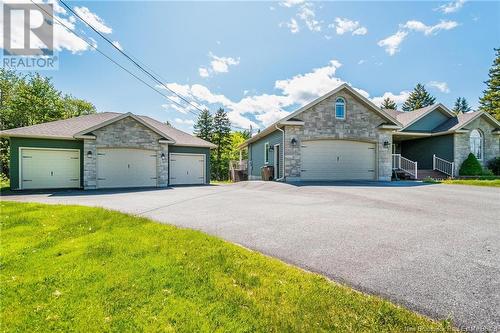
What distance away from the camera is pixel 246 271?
3127 mm

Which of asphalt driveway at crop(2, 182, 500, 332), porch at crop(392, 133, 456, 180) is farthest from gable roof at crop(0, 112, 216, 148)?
porch at crop(392, 133, 456, 180)

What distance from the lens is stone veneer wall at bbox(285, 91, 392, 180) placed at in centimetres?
1344

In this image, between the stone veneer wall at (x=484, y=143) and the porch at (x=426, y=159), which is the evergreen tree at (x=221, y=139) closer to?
the porch at (x=426, y=159)

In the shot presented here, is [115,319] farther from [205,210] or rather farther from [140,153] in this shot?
[140,153]

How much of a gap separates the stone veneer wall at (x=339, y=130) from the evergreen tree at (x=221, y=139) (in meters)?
27.0

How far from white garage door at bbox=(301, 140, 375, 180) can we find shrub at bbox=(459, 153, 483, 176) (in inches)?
284

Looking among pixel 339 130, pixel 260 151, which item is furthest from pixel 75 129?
pixel 339 130

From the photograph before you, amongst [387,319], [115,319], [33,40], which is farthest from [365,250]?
[33,40]

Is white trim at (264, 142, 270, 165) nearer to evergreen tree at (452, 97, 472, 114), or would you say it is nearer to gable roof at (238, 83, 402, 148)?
gable roof at (238, 83, 402, 148)

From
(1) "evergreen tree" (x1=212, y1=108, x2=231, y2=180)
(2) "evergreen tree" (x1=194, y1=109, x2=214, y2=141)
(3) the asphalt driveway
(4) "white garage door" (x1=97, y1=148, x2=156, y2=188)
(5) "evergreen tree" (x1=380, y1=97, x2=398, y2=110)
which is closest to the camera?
(3) the asphalt driveway

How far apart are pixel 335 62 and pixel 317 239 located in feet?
50.0

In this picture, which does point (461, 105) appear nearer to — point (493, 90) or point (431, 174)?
point (493, 90)

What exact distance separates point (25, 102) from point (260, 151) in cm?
2663

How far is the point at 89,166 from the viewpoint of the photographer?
520 inches
